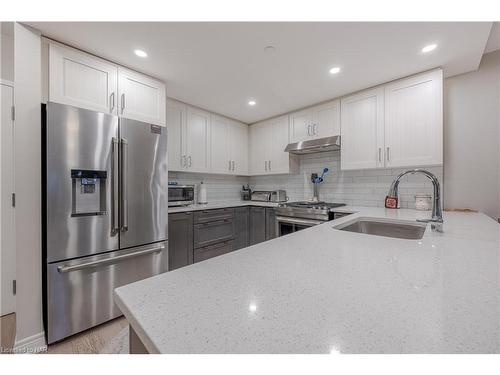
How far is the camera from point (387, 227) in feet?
5.61

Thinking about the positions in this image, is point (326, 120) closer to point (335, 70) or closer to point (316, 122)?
point (316, 122)

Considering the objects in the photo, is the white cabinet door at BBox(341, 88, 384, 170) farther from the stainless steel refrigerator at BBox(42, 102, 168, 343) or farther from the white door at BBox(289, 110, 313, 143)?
the stainless steel refrigerator at BBox(42, 102, 168, 343)

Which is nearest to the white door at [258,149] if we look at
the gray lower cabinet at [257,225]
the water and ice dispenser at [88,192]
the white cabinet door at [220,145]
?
the white cabinet door at [220,145]

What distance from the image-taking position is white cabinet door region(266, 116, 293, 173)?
3.28 m

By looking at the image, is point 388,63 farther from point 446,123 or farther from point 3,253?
point 3,253

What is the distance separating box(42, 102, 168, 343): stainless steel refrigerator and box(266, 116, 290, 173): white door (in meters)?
1.88

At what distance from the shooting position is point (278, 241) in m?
0.98

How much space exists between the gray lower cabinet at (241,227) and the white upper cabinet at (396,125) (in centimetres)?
149

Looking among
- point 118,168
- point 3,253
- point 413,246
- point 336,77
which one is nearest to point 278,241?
point 413,246

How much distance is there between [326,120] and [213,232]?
208 cm

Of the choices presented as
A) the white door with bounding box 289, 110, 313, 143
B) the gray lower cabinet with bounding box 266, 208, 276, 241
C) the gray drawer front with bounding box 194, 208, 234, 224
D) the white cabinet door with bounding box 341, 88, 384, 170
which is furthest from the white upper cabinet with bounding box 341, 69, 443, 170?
the gray drawer front with bounding box 194, 208, 234, 224

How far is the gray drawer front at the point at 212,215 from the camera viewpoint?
256 cm

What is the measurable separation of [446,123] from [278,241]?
8.25 feet

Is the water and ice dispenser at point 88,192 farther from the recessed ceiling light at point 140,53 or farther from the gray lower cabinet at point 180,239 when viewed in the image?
the recessed ceiling light at point 140,53
